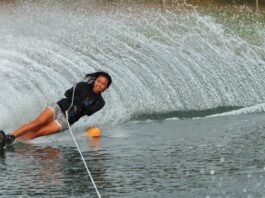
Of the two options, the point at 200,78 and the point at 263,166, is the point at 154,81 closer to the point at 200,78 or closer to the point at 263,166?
the point at 200,78

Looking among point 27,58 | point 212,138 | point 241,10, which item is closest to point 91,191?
point 212,138

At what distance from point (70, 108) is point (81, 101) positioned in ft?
0.49

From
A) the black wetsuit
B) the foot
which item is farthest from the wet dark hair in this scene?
the foot

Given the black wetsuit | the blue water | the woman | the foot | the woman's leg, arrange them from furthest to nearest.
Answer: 1. the black wetsuit
2. the woman
3. the woman's leg
4. the foot
5. the blue water

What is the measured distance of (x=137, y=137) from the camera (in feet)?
33.6

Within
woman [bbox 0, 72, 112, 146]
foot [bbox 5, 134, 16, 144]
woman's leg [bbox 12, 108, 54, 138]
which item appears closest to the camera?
foot [bbox 5, 134, 16, 144]

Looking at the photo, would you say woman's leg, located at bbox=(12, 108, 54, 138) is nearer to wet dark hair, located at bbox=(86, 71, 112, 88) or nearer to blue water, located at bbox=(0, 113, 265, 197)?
blue water, located at bbox=(0, 113, 265, 197)

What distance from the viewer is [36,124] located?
10.0 meters

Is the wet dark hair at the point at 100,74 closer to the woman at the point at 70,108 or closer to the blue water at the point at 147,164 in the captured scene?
the woman at the point at 70,108

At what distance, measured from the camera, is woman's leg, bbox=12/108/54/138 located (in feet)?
32.6

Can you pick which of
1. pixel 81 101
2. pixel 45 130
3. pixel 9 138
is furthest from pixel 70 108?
pixel 9 138

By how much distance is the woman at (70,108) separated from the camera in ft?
33.0

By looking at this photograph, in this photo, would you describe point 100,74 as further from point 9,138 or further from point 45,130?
point 9,138

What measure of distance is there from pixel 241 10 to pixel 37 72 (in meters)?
25.5
